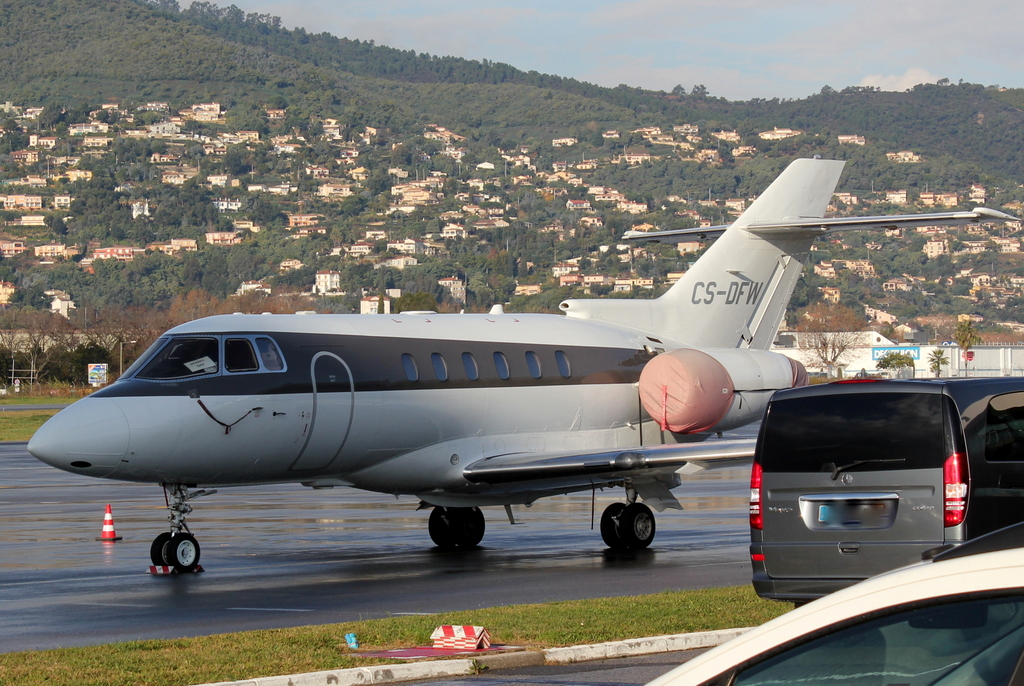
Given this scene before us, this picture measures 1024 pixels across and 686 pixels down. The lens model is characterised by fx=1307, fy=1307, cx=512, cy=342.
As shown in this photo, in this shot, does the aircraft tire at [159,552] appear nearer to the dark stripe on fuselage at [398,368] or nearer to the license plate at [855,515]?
the dark stripe on fuselage at [398,368]

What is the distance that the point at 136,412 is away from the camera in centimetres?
1417

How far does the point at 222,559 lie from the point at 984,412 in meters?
10.1

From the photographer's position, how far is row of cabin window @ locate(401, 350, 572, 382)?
660 inches

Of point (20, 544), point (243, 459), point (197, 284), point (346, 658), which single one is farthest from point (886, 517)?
point (197, 284)

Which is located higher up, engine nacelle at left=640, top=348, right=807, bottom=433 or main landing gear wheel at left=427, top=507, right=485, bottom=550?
engine nacelle at left=640, top=348, right=807, bottom=433

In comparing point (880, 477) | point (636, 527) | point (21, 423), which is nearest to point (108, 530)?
point (636, 527)

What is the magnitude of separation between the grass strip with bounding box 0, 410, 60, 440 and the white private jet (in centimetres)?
2549

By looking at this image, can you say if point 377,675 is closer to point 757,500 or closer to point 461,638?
point 461,638

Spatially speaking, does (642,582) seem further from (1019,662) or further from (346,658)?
(1019,662)

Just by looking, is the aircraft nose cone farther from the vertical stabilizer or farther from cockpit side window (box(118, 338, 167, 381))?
the vertical stabilizer

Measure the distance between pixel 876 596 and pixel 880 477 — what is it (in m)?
6.35

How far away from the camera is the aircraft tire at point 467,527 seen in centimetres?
1803

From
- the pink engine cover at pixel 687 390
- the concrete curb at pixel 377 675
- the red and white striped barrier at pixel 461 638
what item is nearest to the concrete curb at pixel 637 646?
the red and white striped barrier at pixel 461 638

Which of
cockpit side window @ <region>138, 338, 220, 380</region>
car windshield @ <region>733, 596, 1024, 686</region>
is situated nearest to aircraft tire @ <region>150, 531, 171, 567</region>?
cockpit side window @ <region>138, 338, 220, 380</region>
